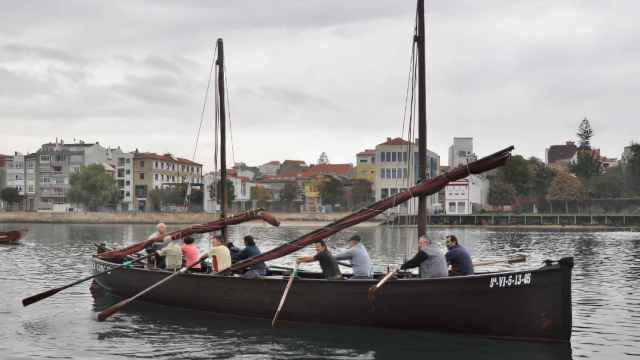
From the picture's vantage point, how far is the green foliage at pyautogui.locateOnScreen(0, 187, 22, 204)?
148m

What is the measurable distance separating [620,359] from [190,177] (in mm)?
155558

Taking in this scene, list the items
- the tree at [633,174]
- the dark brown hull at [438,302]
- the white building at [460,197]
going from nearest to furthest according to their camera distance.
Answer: the dark brown hull at [438,302] < the tree at [633,174] < the white building at [460,197]

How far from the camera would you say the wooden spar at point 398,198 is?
19125 mm

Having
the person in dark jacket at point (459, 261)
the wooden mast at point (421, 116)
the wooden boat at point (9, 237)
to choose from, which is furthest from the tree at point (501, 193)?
the person in dark jacket at point (459, 261)

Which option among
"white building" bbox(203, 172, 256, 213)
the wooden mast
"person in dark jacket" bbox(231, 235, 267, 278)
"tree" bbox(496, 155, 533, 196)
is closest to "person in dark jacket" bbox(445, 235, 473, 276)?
the wooden mast

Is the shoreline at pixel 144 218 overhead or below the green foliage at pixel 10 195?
below

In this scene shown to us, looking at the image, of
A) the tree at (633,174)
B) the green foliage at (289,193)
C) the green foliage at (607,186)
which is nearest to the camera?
the tree at (633,174)

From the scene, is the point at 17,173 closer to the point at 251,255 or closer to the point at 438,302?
the point at 251,255

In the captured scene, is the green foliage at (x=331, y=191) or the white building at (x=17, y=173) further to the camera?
the white building at (x=17, y=173)

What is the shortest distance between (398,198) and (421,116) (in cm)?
278

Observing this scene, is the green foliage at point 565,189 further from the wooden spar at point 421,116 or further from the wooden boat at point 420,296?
the wooden boat at point 420,296

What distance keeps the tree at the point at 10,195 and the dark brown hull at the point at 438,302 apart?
139356mm

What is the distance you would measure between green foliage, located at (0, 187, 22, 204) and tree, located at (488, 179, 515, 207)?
9583cm

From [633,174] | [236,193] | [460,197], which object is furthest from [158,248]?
[236,193]
